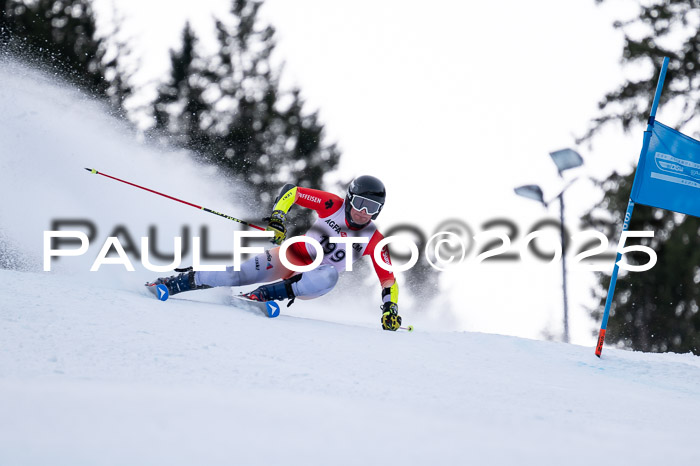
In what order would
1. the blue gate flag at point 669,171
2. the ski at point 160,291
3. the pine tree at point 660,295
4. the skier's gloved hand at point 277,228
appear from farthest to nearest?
the pine tree at point 660,295, the blue gate flag at point 669,171, the skier's gloved hand at point 277,228, the ski at point 160,291

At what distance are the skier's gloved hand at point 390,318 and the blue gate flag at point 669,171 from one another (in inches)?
93.4

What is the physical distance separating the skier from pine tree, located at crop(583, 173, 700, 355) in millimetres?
12196

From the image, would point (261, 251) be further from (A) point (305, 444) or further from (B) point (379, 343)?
(A) point (305, 444)

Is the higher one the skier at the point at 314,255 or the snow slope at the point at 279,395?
the skier at the point at 314,255

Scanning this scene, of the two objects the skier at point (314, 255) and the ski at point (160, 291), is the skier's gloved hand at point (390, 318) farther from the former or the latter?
the ski at point (160, 291)

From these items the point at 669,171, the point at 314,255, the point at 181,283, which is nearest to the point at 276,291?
the point at 314,255

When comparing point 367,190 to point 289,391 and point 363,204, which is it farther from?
point 289,391

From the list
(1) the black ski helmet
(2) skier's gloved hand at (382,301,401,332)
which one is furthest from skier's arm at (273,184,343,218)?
(2) skier's gloved hand at (382,301,401,332)

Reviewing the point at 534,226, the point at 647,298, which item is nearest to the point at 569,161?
the point at 534,226

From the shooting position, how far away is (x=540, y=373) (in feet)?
14.5

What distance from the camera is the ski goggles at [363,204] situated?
18.1ft

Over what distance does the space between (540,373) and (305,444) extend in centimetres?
272

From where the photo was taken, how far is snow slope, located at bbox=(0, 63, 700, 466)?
2.03m

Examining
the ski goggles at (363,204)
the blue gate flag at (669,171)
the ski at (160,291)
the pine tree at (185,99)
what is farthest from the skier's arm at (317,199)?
the pine tree at (185,99)
